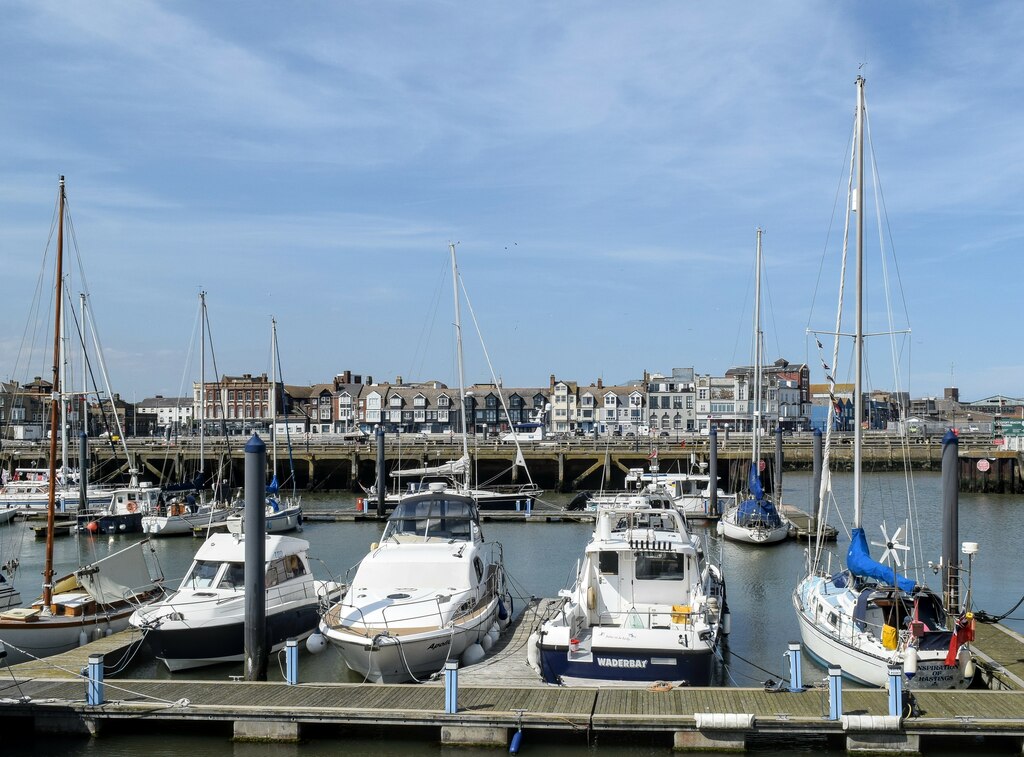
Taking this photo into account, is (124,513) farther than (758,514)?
Yes

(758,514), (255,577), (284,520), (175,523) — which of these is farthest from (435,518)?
(175,523)

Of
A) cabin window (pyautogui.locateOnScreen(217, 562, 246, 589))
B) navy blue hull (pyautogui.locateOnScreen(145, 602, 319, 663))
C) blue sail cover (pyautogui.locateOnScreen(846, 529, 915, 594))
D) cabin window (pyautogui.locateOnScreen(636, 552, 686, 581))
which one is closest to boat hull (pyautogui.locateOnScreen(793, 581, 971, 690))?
blue sail cover (pyautogui.locateOnScreen(846, 529, 915, 594))

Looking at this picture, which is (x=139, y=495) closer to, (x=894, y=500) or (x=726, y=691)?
(x=726, y=691)

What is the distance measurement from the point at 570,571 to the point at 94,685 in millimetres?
20106

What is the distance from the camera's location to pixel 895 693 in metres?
15.1

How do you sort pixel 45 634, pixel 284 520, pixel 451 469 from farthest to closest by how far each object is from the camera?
1. pixel 451 469
2. pixel 284 520
3. pixel 45 634

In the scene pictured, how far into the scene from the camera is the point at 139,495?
155 ft

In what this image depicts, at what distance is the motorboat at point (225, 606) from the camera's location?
19.8 meters

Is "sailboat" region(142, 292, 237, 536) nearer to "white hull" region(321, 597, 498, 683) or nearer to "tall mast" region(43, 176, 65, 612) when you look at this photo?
"tall mast" region(43, 176, 65, 612)

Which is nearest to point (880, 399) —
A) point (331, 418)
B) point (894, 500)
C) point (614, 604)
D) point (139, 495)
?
point (331, 418)

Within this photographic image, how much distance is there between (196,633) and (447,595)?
202 inches

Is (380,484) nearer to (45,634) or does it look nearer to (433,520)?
(433,520)

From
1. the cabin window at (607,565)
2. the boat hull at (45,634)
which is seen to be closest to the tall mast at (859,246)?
the cabin window at (607,565)

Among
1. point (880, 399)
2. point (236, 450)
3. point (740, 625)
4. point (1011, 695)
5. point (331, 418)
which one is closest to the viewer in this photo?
point (1011, 695)
